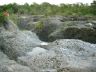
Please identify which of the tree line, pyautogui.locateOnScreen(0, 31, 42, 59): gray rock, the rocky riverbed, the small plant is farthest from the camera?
the tree line

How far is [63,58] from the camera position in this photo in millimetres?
9555

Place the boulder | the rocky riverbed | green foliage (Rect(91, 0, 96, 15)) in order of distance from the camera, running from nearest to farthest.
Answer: the rocky riverbed < the boulder < green foliage (Rect(91, 0, 96, 15))

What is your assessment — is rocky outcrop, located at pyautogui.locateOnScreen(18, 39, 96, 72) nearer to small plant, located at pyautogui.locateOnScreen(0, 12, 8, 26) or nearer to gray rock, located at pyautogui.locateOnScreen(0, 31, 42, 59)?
gray rock, located at pyautogui.locateOnScreen(0, 31, 42, 59)

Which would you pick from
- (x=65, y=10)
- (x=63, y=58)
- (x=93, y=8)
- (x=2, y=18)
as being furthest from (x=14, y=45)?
(x=65, y=10)

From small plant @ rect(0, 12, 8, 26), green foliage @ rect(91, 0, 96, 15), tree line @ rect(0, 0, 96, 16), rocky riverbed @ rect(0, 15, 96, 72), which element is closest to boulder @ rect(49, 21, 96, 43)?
small plant @ rect(0, 12, 8, 26)

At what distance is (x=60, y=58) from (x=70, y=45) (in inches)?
68.4

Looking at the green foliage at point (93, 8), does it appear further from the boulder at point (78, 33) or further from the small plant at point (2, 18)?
the small plant at point (2, 18)

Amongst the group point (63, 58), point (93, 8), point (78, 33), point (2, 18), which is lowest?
point (93, 8)

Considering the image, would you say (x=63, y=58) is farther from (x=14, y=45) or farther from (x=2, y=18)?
(x=2, y=18)

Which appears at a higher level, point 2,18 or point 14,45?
point 2,18

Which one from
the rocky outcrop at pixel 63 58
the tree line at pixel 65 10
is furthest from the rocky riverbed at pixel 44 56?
the tree line at pixel 65 10

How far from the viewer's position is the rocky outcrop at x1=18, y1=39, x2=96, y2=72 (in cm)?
848

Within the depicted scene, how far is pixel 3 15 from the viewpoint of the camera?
54.7 feet

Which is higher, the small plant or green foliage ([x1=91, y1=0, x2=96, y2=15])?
the small plant
